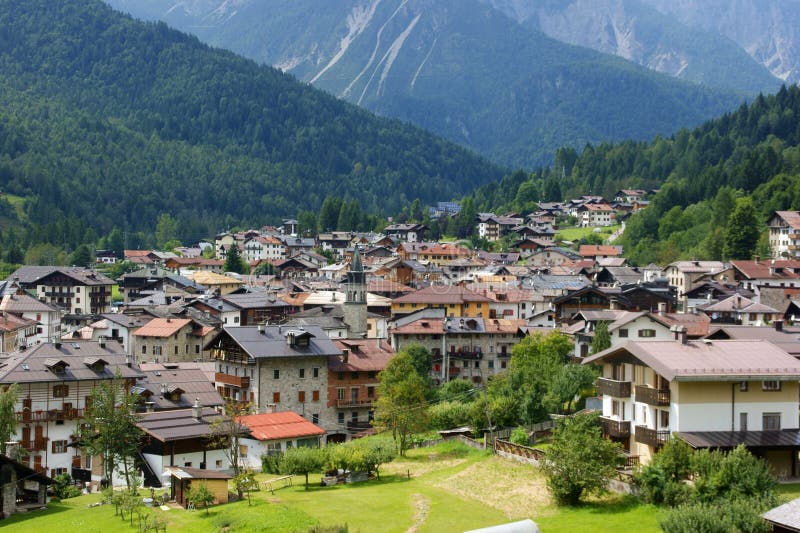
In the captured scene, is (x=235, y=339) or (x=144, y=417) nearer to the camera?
(x=144, y=417)

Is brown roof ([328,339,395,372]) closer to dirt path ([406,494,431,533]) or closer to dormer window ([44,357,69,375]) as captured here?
dormer window ([44,357,69,375])

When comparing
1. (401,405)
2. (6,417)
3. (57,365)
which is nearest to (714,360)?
(401,405)

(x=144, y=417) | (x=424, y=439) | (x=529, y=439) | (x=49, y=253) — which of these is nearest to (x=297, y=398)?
(x=424, y=439)

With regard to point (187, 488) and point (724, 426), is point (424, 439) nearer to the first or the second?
point (187, 488)

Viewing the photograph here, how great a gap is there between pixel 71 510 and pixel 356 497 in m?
14.2

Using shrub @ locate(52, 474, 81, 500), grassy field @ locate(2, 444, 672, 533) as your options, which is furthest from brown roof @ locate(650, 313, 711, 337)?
shrub @ locate(52, 474, 81, 500)

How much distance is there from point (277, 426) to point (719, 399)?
2991cm

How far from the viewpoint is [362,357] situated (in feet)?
279

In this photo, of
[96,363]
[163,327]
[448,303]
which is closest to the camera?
[96,363]

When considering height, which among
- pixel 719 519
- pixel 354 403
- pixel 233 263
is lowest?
pixel 354 403

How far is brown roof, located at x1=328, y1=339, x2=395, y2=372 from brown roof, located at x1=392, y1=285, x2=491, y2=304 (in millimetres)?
23944

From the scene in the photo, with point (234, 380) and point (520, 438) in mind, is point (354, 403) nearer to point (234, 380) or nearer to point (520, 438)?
point (234, 380)

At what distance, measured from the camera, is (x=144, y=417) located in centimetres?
6184

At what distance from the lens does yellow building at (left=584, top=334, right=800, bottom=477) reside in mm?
45994
